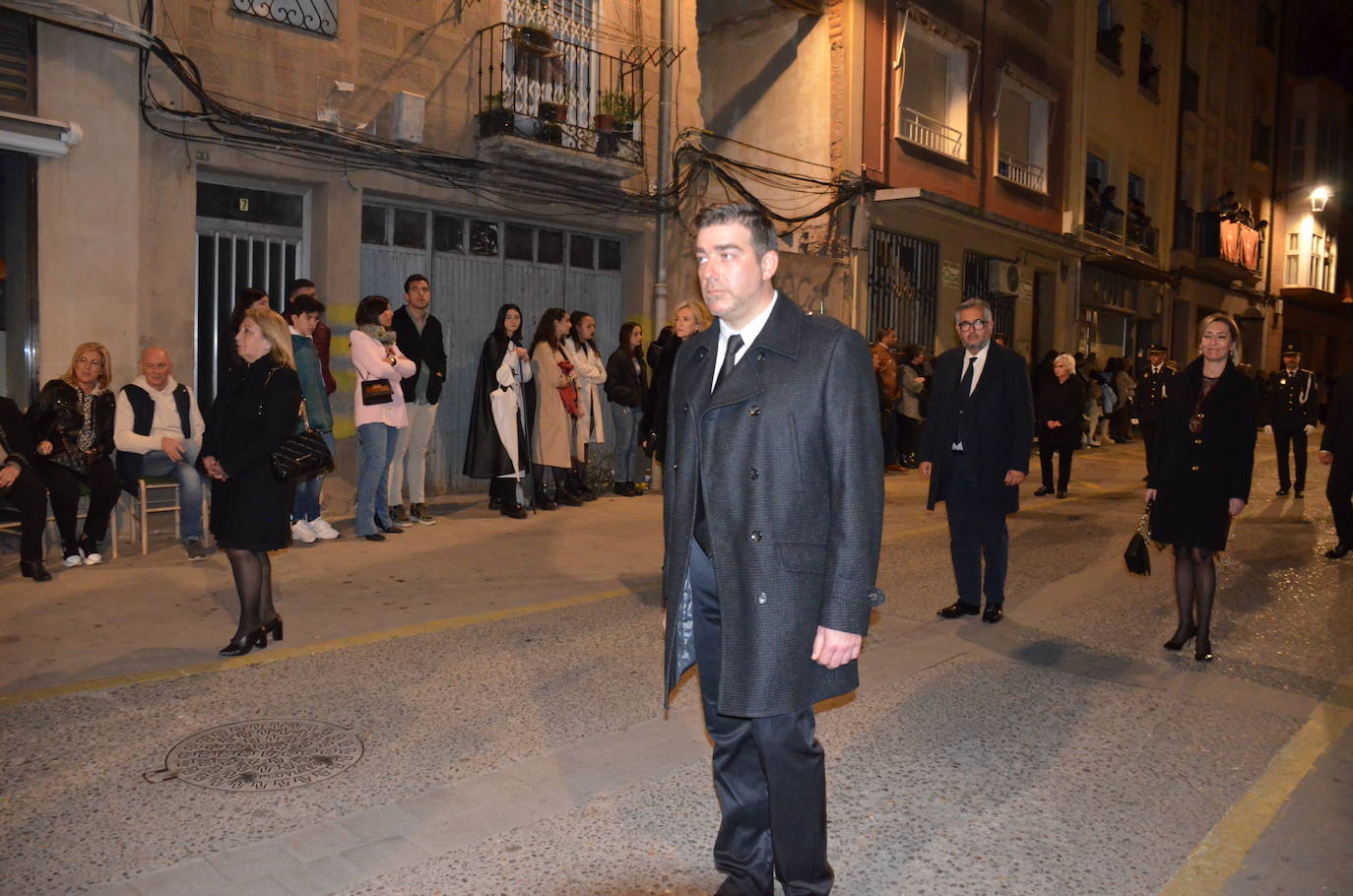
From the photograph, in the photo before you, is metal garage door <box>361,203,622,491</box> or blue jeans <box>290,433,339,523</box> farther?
metal garage door <box>361,203,622,491</box>

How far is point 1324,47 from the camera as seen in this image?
3625 centimetres

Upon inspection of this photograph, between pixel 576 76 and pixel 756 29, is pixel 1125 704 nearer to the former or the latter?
pixel 576 76

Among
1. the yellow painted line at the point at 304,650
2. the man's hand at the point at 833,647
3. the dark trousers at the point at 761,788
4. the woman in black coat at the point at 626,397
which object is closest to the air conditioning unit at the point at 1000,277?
the woman in black coat at the point at 626,397

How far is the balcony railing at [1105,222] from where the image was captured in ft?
79.8

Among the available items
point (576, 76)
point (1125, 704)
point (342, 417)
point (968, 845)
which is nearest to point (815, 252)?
point (576, 76)

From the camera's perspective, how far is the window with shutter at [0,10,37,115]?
27.5 feet

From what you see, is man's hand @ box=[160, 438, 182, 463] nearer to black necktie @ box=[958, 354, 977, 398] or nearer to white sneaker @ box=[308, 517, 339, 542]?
white sneaker @ box=[308, 517, 339, 542]

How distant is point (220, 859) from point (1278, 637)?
6.18 metres

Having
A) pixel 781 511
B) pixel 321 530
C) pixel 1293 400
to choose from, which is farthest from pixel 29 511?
pixel 1293 400

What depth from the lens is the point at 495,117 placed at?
11.5 m

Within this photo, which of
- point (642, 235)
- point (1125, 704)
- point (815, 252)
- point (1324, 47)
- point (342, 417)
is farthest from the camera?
point (1324, 47)

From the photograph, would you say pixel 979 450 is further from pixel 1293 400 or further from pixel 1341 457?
pixel 1293 400

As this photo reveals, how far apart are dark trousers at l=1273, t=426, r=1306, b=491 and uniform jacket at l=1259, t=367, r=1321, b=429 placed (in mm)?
97

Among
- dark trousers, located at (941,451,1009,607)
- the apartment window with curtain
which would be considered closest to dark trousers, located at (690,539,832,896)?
dark trousers, located at (941,451,1009,607)
